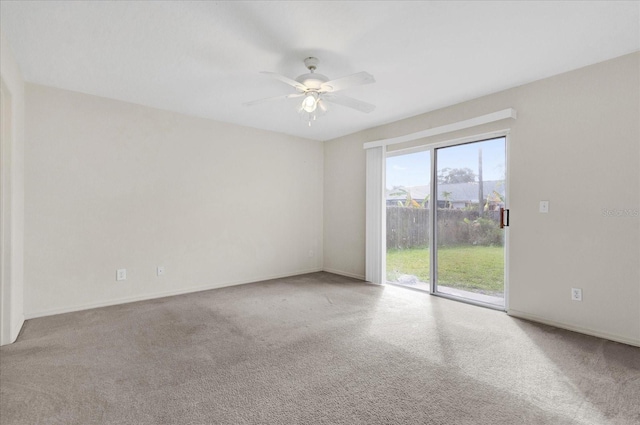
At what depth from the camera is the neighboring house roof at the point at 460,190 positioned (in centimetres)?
367

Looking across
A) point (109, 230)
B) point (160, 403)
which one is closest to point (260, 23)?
point (160, 403)

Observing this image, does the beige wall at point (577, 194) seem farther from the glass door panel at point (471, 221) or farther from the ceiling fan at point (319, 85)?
the ceiling fan at point (319, 85)

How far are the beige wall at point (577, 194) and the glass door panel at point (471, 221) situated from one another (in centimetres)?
22

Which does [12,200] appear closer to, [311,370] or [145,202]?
[145,202]

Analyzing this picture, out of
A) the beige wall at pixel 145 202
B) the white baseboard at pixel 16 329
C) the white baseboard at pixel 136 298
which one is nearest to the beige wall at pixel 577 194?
the beige wall at pixel 145 202

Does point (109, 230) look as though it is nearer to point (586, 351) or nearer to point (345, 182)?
point (345, 182)

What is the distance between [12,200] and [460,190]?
473 centimetres

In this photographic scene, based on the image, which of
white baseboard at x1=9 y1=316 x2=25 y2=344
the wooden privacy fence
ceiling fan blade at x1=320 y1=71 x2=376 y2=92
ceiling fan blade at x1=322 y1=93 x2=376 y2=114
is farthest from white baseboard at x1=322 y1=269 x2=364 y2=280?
white baseboard at x1=9 y1=316 x2=25 y2=344

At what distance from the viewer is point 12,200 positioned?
8.86 feet

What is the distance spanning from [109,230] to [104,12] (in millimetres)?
2498

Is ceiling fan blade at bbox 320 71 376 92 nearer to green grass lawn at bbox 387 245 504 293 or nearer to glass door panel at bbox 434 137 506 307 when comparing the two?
glass door panel at bbox 434 137 506 307

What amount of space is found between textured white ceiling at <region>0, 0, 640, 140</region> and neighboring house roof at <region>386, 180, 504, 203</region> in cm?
108

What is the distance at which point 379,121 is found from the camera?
4.64 m

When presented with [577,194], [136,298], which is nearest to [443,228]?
[577,194]
